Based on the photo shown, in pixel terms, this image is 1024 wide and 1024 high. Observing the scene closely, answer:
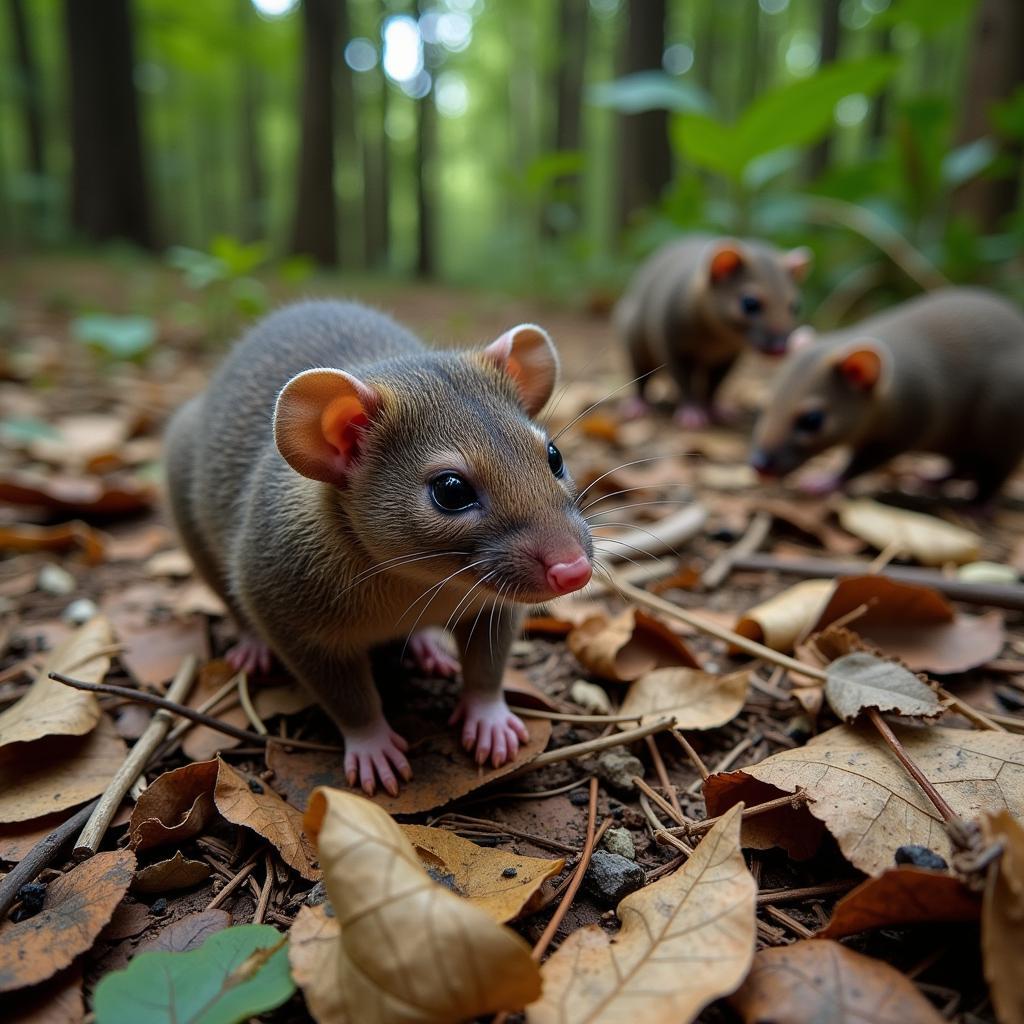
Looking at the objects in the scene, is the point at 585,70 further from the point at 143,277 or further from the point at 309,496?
the point at 309,496

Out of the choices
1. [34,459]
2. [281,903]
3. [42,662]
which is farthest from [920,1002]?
[34,459]

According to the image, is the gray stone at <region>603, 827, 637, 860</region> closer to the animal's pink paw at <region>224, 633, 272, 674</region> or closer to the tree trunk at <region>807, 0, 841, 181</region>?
the animal's pink paw at <region>224, 633, 272, 674</region>

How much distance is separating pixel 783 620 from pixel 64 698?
8.18 ft

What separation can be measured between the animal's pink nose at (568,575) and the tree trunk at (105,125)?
769 inches

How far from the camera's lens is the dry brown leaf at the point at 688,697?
2.54 metres

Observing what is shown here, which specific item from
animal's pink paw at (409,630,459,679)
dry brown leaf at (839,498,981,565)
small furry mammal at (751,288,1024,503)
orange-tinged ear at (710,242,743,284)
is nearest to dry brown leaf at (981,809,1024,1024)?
animal's pink paw at (409,630,459,679)

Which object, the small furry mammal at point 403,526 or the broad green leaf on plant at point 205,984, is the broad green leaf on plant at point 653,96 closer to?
the small furry mammal at point 403,526

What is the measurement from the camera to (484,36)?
36281 millimetres

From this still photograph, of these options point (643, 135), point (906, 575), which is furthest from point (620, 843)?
point (643, 135)

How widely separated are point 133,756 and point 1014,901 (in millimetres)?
2319

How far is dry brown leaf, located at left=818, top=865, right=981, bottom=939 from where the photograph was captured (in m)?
1.65

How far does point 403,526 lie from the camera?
237cm

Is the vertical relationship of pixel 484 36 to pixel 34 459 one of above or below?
above

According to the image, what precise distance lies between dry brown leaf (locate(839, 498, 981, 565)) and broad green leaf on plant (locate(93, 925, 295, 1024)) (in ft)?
11.1
